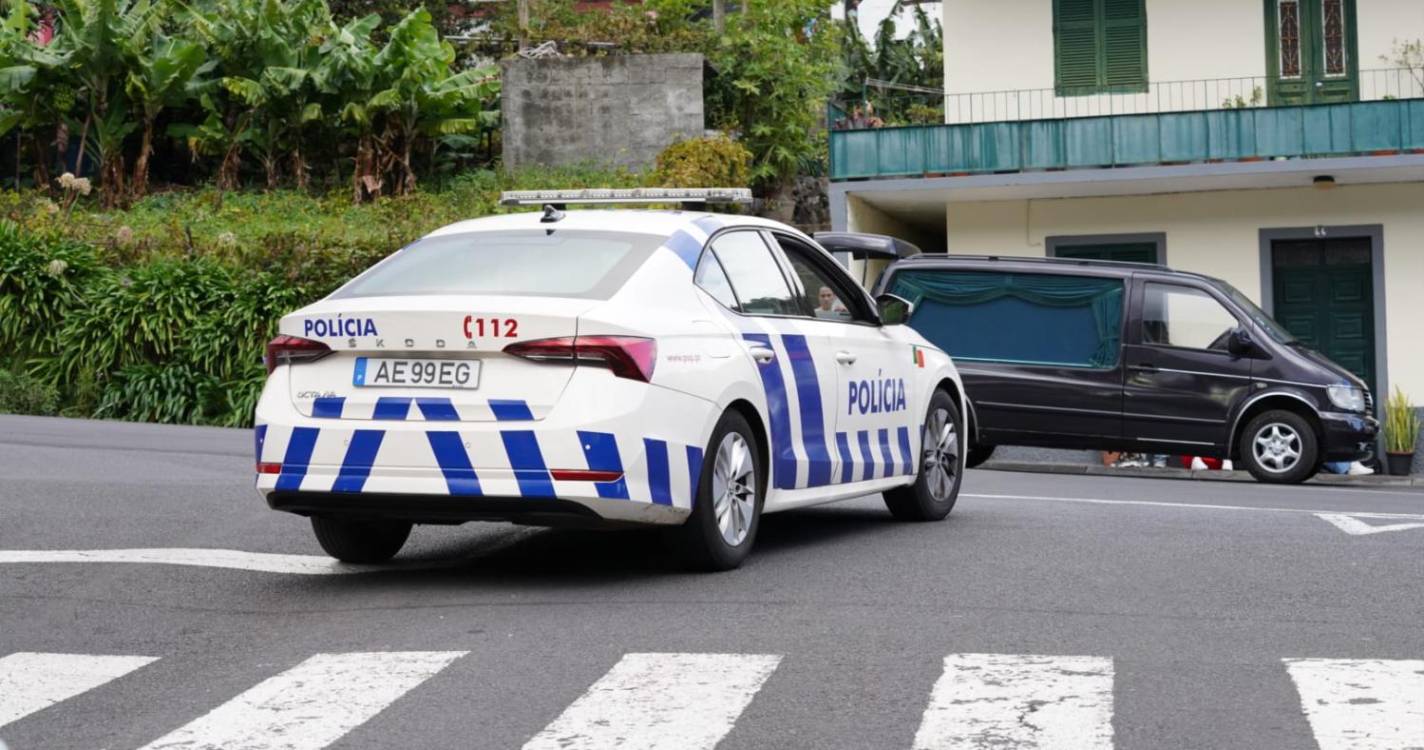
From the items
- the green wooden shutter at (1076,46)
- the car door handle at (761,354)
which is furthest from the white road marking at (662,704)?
the green wooden shutter at (1076,46)

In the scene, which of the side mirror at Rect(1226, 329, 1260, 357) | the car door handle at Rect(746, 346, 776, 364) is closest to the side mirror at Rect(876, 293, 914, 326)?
the car door handle at Rect(746, 346, 776, 364)

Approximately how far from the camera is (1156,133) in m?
24.4

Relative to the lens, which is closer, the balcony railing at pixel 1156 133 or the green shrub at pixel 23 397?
the green shrub at pixel 23 397

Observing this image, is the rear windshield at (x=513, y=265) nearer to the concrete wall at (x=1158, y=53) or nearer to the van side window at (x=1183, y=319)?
the van side window at (x=1183, y=319)

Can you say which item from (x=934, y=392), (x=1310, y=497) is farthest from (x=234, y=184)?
(x=934, y=392)

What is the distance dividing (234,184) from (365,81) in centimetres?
269

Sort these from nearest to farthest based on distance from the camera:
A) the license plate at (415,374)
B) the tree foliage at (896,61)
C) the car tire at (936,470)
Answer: the license plate at (415,374) < the car tire at (936,470) < the tree foliage at (896,61)

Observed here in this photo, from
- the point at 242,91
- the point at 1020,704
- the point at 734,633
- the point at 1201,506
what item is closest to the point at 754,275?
the point at 734,633

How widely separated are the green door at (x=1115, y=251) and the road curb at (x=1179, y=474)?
3922 mm

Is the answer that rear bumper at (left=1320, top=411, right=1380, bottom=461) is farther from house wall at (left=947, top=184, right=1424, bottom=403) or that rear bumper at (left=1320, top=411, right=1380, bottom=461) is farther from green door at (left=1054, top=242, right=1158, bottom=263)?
green door at (left=1054, top=242, right=1158, bottom=263)

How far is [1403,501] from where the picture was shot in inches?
614

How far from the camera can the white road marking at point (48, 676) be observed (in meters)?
6.09

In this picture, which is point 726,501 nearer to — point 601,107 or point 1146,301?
point 1146,301

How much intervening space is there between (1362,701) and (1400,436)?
62.0 feet
